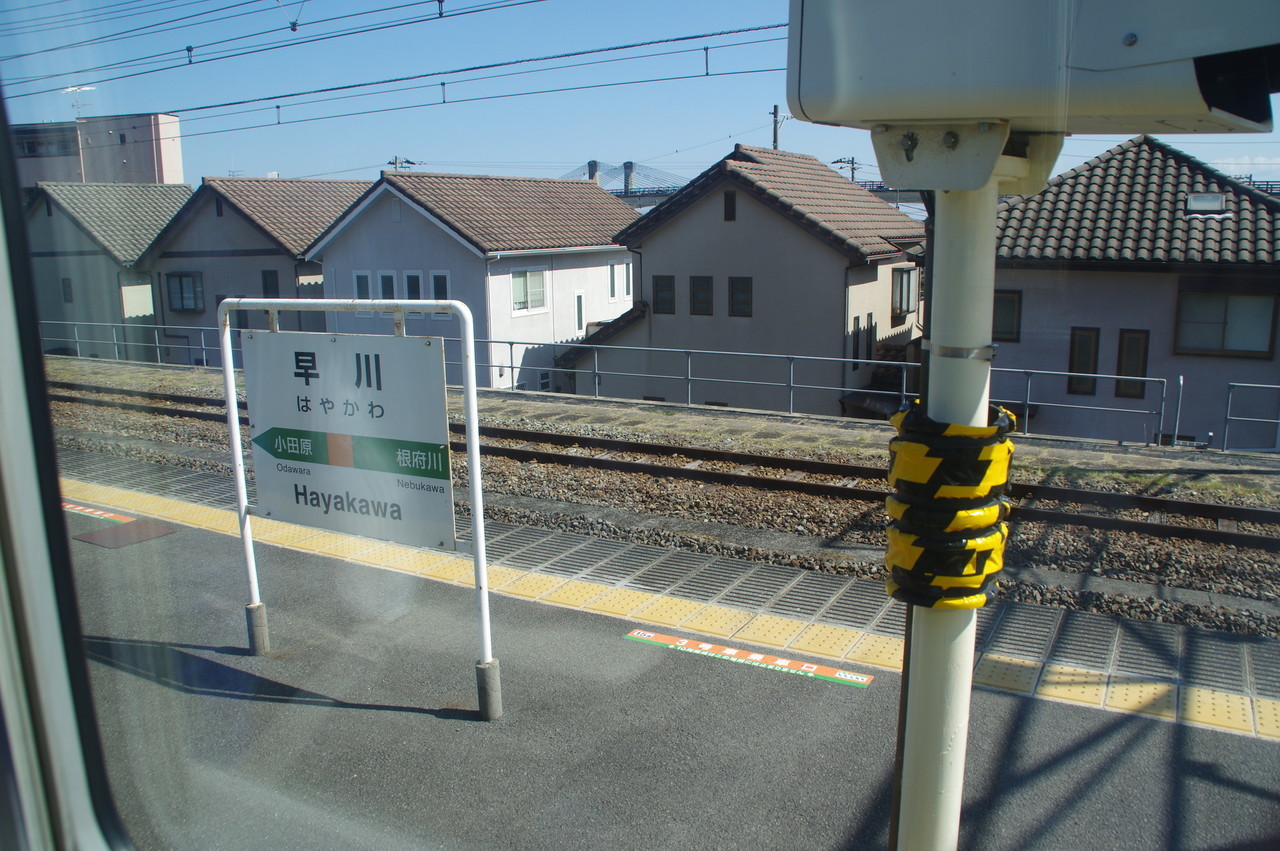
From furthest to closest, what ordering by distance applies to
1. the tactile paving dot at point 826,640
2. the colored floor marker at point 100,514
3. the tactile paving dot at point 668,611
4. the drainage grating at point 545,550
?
1. the colored floor marker at point 100,514
2. the drainage grating at point 545,550
3. the tactile paving dot at point 668,611
4. the tactile paving dot at point 826,640

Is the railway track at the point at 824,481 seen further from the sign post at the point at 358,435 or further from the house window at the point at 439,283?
the house window at the point at 439,283

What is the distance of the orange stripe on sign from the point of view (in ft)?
14.7

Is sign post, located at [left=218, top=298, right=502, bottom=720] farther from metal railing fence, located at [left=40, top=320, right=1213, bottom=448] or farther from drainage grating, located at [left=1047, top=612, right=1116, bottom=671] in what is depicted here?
drainage grating, located at [left=1047, top=612, right=1116, bottom=671]

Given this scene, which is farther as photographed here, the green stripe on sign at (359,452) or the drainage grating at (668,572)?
the drainage grating at (668,572)

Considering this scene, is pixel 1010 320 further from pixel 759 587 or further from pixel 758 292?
pixel 758 292

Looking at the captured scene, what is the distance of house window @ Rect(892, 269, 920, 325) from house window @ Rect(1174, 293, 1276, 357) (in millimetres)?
8269

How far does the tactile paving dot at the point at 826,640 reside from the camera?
4.71 m

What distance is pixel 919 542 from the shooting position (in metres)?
1.83

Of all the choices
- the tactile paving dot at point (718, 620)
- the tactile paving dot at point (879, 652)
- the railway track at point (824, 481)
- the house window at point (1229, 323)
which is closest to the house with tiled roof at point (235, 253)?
the railway track at point (824, 481)

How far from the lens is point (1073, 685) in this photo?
14.1ft

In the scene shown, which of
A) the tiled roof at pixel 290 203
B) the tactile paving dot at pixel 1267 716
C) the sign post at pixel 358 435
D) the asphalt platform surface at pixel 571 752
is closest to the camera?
the asphalt platform surface at pixel 571 752

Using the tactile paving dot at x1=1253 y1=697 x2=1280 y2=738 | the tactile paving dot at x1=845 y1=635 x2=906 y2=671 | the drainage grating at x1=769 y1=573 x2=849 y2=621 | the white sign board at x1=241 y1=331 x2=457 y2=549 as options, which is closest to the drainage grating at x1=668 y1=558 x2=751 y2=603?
the drainage grating at x1=769 y1=573 x2=849 y2=621

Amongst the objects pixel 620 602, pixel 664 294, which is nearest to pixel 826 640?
pixel 620 602

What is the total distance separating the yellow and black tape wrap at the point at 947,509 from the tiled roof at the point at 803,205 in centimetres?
1594
